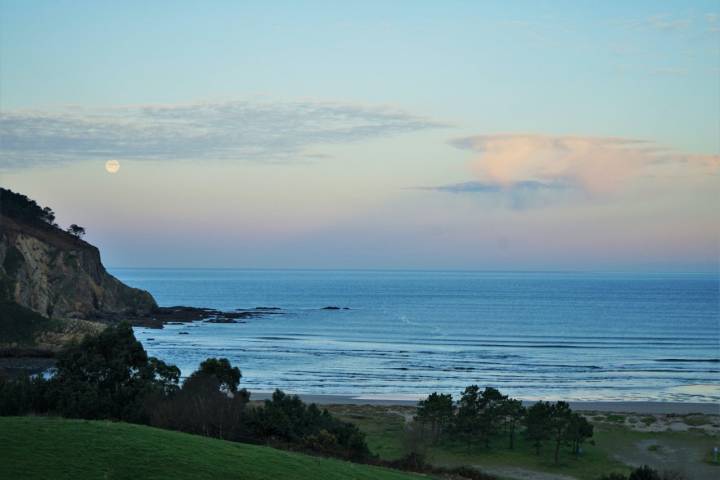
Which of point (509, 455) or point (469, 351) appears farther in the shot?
point (469, 351)

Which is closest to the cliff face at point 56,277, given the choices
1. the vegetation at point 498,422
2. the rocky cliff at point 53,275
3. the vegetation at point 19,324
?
the rocky cliff at point 53,275

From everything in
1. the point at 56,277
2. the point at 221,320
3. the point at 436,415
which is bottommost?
the point at 436,415

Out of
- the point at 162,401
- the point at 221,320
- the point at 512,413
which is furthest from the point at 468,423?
the point at 221,320

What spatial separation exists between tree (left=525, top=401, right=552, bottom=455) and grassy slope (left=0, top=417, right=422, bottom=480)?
1657 cm

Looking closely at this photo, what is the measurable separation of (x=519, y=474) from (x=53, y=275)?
258ft

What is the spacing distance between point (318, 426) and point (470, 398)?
12.8 m

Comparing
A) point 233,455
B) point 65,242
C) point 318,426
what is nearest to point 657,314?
point 65,242

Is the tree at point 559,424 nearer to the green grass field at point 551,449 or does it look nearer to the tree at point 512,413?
the green grass field at point 551,449

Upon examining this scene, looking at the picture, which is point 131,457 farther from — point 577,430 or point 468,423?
point 577,430

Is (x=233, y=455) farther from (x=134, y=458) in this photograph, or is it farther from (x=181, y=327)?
(x=181, y=327)

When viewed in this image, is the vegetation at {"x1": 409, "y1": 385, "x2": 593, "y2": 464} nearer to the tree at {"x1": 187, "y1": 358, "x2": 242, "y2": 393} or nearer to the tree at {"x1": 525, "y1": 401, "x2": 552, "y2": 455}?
the tree at {"x1": 525, "y1": 401, "x2": 552, "y2": 455}

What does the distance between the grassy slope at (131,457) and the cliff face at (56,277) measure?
2525 inches

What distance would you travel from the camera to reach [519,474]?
30.7 metres

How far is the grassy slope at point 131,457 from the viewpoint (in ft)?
48.3
